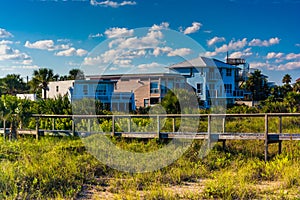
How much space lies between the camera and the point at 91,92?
33.2 metres

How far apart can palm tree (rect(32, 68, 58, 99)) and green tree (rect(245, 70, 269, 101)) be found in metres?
22.1

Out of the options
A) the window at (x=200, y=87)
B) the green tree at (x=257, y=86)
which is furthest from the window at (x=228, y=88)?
the window at (x=200, y=87)

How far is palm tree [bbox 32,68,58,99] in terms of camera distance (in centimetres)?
4181

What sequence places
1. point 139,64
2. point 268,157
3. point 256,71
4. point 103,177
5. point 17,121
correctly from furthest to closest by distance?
1. point 256,71
2. point 139,64
3. point 17,121
4. point 268,157
5. point 103,177

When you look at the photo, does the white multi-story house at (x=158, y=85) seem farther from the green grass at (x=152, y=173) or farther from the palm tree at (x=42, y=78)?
the green grass at (x=152, y=173)

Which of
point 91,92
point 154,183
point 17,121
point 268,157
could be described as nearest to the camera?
point 154,183

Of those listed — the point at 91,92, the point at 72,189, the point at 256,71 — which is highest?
the point at 256,71

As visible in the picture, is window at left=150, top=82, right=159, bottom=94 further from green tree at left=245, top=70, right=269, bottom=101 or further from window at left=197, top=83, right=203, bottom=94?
green tree at left=245, top=70, right=269, bottom=101

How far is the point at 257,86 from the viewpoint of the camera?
146 ft

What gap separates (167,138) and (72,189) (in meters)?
4.47

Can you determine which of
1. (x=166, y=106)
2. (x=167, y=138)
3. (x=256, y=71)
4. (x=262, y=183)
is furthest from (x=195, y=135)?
(x=256, y=71)

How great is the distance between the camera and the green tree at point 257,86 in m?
44.3

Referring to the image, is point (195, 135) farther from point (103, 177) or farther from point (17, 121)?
point (17, 121)

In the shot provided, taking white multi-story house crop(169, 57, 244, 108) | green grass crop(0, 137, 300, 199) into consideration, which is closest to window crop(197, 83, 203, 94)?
white multi-story house crop(169, 57, 244, 108)
